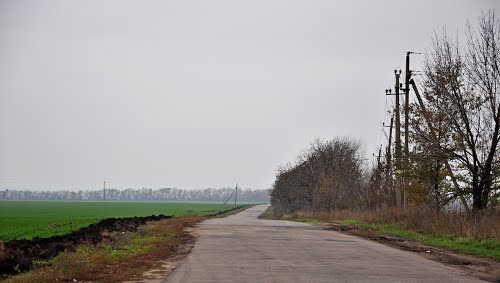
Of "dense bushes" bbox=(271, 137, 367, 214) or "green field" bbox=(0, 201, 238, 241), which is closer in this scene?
"green field" bbox=(0, 201, 238, 241)

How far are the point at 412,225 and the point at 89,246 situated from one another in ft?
52.8

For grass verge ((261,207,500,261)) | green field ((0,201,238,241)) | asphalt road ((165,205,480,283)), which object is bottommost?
green field ((0,201,238,241))

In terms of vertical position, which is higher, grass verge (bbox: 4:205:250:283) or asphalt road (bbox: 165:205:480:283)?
asphalt road (bbox: 165:205:480:283)

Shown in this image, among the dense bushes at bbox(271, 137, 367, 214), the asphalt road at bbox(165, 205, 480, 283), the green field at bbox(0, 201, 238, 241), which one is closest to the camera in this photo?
the asphalt road at bbox(165, 205, 480, 283)

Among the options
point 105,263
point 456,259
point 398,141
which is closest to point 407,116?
point 398,141

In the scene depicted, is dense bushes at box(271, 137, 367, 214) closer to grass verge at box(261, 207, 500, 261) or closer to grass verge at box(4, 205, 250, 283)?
grass verge at box(261, 207, 500, 261)

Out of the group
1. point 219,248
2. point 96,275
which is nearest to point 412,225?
point 219,248

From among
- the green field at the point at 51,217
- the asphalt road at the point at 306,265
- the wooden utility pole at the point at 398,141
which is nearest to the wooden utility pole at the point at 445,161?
the wooden utility pole at the point at 398,141

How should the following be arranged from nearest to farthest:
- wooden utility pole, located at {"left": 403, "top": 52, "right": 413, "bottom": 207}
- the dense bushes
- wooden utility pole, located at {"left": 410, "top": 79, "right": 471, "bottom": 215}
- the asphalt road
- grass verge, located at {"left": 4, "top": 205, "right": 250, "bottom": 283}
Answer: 1. grass verge, located at {"left": 4, "top": 205, "right": 250, "bottom": 283}
2. the asphalt road
3. wooden utility pole, located at {"left": 410, "top": 79, "right": 471, "bottom": 215}
4. wooden utility pole, located at {"left": 403, "top": 52, "right": 413, "bottom": 207}
5. the dense bushes

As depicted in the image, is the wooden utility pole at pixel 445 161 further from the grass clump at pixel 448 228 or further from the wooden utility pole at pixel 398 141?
the wooden utility pole at pixel 398 141

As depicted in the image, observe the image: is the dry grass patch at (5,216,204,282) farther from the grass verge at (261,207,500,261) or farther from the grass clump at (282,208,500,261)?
the grass clump at (282,208,500,261)

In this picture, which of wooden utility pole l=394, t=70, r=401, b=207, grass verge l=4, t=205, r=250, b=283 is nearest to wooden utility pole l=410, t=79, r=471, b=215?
wooden utility pole l=394, t=70, r=401, b=207

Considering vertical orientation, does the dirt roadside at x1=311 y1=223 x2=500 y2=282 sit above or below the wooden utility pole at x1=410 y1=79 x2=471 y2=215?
below

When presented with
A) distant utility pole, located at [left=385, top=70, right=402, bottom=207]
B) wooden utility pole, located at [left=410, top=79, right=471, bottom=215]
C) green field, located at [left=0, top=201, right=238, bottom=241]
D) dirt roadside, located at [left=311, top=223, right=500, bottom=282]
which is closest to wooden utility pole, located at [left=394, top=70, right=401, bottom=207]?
distant utility pole, located at [left=385, top=70, right=402, bottom=207]
